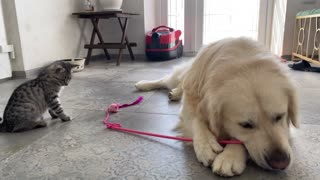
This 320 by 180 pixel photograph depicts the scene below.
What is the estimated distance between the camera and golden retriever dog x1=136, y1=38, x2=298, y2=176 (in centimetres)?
104

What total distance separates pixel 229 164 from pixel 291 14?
3.90m

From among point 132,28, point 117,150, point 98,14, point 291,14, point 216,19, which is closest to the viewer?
point 117,150

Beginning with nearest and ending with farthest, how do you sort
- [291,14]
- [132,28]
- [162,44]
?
[291,14], [162,44], [132,28]

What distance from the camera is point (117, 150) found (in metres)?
1.34

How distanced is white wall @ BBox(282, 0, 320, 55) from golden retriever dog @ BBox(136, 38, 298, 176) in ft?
11.1

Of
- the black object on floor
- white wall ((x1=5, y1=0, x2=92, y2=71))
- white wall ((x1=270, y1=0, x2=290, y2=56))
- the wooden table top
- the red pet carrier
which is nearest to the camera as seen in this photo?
white wall ((x1=5, y1=0, x2=92, y2=71))

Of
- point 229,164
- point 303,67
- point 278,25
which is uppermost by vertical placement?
point 278,25

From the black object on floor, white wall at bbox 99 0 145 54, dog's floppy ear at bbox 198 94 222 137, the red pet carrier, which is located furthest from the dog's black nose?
white wall at bbox 99 0 145 54

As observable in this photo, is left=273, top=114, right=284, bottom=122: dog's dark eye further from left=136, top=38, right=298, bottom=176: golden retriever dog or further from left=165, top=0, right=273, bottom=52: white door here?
left=165, top=0, right=273, bottom=52: white door

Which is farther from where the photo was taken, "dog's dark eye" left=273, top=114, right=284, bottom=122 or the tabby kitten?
the tabby kitten

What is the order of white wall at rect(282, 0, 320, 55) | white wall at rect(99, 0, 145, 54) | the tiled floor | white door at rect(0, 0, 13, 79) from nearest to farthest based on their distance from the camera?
the tiled floor → white door at rect(0, 0, 13, 79) → white wall at rect(282, 0, 320, 55) → white wall at rect(99, 0, 145, 54)

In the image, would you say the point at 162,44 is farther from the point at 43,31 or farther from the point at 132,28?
the point at 43,31

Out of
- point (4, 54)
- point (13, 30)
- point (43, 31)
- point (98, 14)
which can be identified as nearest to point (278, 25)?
point (98, 14)

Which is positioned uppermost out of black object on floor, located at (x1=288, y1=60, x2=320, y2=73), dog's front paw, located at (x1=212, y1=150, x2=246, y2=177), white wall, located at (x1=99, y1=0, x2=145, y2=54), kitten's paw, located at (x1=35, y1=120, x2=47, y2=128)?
white wall, located at (x1=99, y1=0, x2=145, y2=54)
